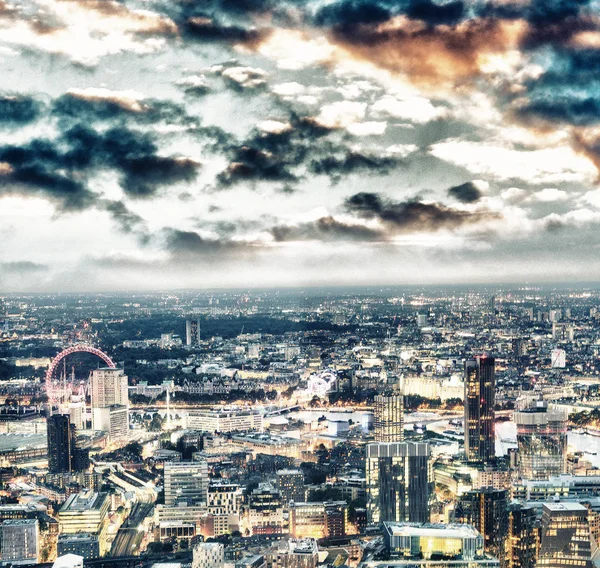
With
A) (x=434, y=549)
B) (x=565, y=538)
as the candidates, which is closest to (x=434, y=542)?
(x=434, y=549)

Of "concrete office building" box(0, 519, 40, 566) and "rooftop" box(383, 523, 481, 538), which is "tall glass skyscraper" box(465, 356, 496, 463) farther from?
"concrete office building" box(0, 519, 40, 566)

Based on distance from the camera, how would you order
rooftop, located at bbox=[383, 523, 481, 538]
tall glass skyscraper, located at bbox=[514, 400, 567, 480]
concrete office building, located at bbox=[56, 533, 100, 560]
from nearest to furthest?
rooftop, located at bbox=[383, 523, 481, 538] → concrete office building, located at bbox=[56, 533, 100, 560] → tall glass skyscraper, located at bbox=[514, 400, 567, 480]

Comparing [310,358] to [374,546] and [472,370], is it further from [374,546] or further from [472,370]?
[374,546]

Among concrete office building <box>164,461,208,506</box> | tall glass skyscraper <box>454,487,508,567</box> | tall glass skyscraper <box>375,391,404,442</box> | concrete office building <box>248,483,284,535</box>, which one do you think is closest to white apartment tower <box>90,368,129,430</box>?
concrete office building <box>164,461,208,506</box>

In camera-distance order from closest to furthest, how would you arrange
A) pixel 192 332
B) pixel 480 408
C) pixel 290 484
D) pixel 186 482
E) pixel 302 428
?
pixel 290 484 → pixel 186 482 → pixel 480 408 → pixel 302 428 → pixel 192 332

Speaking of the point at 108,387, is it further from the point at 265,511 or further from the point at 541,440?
the point at 541,440

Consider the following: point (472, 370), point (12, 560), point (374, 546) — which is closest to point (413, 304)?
point (472, 370)
